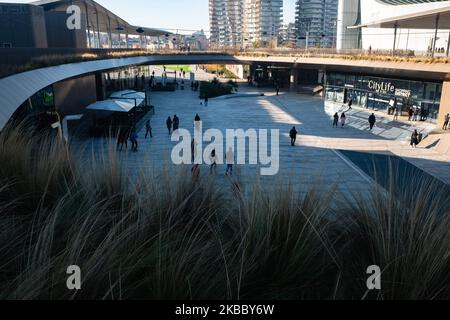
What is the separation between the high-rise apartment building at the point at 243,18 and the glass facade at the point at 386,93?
4617 inches

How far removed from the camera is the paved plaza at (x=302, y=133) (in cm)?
1367

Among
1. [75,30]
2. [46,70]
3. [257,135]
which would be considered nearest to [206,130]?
[257,135]

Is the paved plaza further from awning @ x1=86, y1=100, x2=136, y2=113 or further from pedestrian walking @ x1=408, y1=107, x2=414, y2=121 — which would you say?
awning @ x1=86, y1=100, x2=136, y2=113

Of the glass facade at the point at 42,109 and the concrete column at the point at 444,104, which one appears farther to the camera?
the concrete column at the point at 444,104

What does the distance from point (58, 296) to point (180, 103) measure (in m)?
31.6

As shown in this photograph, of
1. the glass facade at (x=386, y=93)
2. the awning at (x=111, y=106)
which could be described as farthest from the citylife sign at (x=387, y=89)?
the awning at (x=111, y=106)

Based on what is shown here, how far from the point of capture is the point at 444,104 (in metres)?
21.5

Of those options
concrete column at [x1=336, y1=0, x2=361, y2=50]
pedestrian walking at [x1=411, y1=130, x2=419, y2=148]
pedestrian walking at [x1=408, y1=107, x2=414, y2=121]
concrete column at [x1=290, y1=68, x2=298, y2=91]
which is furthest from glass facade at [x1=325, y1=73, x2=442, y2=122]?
concrete column at [x1=336, y1=0, x2=361, y2=50]

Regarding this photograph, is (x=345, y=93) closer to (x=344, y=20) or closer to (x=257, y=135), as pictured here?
(x=257, y=135)

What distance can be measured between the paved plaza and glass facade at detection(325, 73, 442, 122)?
114 cm

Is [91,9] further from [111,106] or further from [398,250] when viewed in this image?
[398,250]

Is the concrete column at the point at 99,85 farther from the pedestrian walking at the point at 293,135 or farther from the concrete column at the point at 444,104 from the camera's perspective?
the concrete column at the point at 444,104

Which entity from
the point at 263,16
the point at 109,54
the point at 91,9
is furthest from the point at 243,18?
the point at 109,54

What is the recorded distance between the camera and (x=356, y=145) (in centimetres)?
1859
